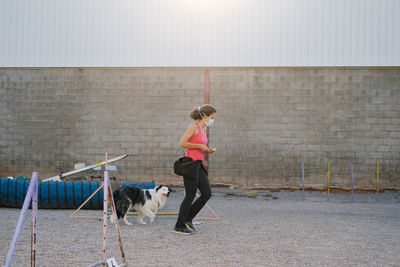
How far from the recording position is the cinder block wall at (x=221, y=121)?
11477 mm

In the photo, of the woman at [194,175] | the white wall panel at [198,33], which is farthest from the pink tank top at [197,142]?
the white wall panel at [198,33]

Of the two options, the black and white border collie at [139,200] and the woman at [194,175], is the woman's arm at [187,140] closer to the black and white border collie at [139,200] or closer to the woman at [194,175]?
the woman at [194,175]

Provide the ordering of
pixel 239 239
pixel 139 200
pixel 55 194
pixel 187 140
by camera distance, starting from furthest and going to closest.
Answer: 1. pixel 55 194
2. pixel 139 200
3. pixel 187 140
4. pixel 239 239

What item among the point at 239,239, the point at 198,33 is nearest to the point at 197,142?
the point at 239,239

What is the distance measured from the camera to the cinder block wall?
37.7 ft

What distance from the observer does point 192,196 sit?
5.60 meters

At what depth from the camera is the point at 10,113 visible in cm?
1220

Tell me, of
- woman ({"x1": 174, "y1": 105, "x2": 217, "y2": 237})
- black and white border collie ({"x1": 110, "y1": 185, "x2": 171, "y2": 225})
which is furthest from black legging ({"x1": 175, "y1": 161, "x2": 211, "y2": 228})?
black and white border collie ({"x1": 110, "y1": 185, "x2": 171, "y2": 225})

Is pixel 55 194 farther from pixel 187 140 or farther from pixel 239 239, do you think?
pixel 239 239

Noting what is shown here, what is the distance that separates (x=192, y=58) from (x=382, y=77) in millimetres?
5161

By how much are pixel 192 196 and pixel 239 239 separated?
0.82m

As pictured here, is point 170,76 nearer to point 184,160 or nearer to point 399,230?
point 184,160

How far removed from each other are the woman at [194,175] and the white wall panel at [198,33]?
6.32 m

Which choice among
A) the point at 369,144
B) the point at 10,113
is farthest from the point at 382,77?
the point at 10,113
